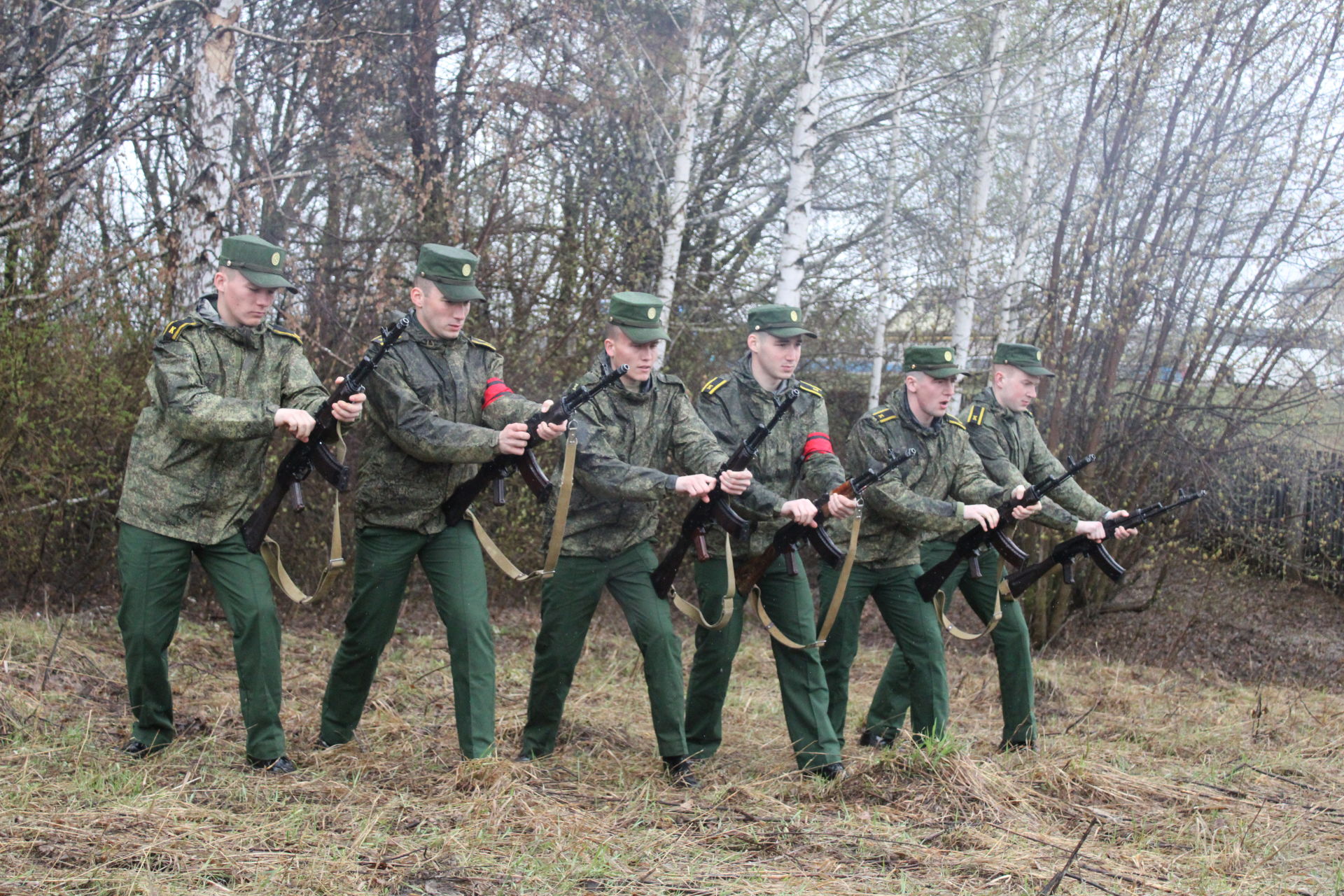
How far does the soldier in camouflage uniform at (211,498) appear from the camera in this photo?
4895 mm

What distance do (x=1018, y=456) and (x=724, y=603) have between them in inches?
90.5

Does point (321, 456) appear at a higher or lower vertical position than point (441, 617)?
higher

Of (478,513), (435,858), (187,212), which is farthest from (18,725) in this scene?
(478,513)

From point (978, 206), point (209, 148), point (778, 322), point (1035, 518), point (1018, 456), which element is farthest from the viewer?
point (978, 206)

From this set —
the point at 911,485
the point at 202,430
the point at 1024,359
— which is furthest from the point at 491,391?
the point at 1024,359

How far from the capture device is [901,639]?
613 centimetres

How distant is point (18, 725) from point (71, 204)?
4.96 metres

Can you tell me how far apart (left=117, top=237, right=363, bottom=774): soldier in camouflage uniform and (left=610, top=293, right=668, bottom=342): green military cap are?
125 cm

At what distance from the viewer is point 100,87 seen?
30.4ft

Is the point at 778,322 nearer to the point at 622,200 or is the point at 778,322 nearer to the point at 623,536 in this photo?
the point at 623,536

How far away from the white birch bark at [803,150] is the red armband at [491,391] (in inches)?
207

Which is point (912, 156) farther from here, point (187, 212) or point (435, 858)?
point (435, 858)

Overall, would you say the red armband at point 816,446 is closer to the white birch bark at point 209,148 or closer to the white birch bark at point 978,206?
the white birch bark at point 209,148

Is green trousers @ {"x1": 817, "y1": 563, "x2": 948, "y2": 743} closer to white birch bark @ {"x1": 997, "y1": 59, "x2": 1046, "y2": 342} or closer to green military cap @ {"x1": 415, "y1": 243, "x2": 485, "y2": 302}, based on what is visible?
green military cap @ {"x1": 415, "y1": 243, "x2": 485, "y2": 302}
